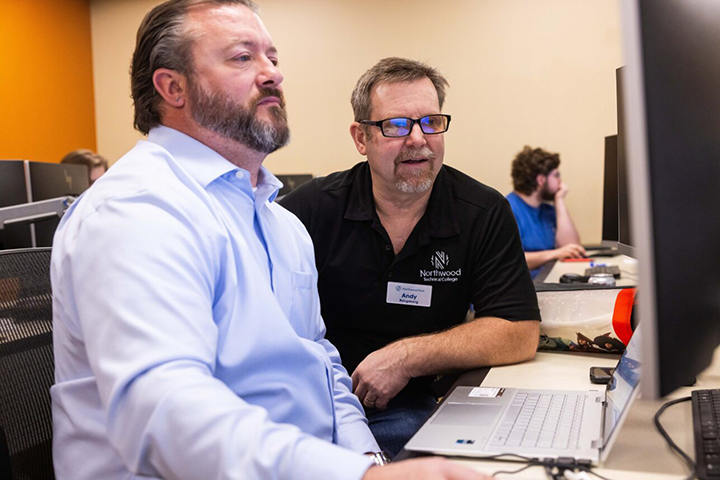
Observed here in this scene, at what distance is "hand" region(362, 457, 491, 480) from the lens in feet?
2.29

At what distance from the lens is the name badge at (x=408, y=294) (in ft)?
5.40

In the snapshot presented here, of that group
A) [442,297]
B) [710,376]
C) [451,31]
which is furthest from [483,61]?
[710,376]

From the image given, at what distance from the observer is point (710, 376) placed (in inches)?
46.2

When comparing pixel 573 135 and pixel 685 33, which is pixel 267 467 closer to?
pixel 685 33

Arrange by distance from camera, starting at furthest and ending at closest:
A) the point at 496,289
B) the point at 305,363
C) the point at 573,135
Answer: the point at 573,135
the point at 496,289
the point at 305,363

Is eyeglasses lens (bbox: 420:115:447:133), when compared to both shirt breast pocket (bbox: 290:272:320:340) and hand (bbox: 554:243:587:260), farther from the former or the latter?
hand (bbox: 554:243:587:260)

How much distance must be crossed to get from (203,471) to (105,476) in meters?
0.27

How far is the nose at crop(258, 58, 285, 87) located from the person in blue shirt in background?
2934 millimetres

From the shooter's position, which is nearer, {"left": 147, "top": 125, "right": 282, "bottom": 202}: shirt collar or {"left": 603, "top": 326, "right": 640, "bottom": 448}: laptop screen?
{"left": 603, "top": 326, "right": 640, "bottom": 448}: laptop screen

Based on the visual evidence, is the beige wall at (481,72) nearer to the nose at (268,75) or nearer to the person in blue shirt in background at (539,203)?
the person in blue shirt in background at (539,203)

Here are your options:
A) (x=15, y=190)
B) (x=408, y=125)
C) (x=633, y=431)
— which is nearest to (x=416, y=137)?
(x=408, y=125)

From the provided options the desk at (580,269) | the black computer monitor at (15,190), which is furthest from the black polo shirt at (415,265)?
the black computer monitor at (15,190)

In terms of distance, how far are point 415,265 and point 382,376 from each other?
1.03ft

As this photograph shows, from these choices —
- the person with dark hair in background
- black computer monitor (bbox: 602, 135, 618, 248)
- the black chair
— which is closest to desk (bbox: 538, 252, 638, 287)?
black computer monitor (bbox: 602, 135, 618, 248)
